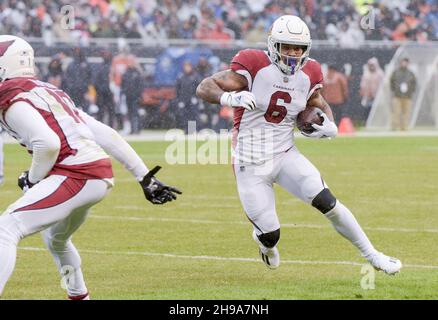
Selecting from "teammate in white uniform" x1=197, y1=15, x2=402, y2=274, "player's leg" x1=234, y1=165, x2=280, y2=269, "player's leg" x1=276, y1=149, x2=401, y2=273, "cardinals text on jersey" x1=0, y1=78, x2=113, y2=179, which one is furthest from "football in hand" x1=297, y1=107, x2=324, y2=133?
"cardinals text on jersey" x1=0, y1=78, x2=113, y2=179

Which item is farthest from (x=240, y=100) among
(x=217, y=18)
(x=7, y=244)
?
(x=217, y=18)

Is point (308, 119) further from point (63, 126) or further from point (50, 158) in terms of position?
point (50, 158)

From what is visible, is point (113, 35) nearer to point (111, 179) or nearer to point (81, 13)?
point (81, 13)

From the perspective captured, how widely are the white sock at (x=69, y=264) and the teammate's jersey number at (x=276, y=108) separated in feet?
5.66

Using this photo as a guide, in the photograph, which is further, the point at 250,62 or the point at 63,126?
the point at 250,62

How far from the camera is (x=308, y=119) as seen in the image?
23.8 ft

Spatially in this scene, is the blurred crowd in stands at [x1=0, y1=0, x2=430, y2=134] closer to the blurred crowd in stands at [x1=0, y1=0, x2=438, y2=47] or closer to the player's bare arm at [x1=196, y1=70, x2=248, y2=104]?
the blurred crowd in stands at [x1=0, y1=0, x2=438, y2=47]

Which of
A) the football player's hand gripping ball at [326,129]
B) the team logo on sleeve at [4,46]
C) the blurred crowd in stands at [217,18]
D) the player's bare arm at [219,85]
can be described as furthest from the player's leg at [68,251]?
the blurred crowd in stands at [217,18]

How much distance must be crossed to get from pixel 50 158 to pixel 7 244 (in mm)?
503

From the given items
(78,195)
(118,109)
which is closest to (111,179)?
(78,195)

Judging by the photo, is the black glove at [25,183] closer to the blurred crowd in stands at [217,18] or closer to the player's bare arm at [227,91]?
the player's bare arm at [227,91]

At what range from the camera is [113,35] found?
2305 cm

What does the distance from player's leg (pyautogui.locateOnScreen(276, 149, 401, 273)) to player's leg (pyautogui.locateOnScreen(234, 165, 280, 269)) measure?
21 centimetres
